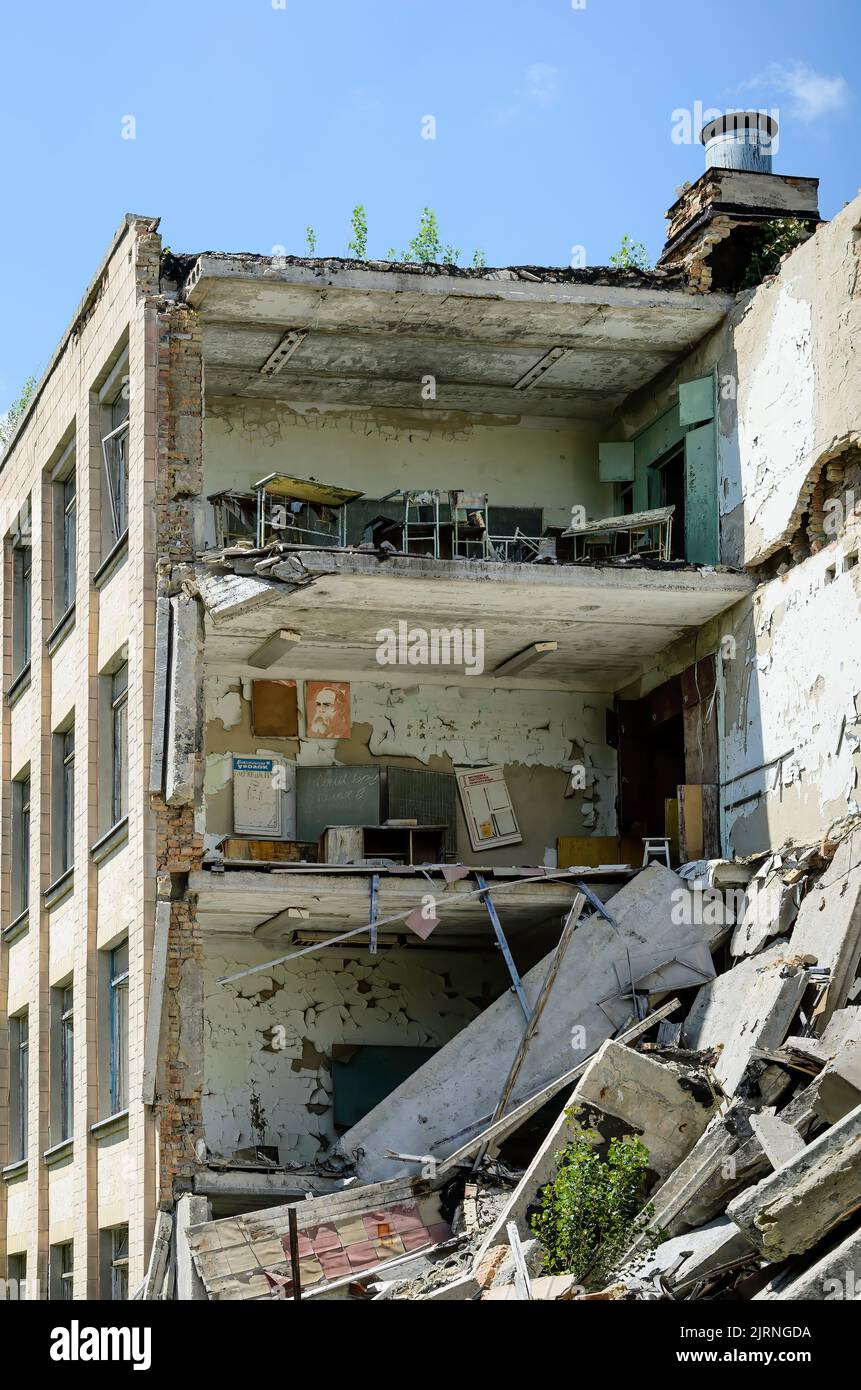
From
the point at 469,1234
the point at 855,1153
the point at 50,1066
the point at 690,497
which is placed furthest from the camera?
the point at 50,1066

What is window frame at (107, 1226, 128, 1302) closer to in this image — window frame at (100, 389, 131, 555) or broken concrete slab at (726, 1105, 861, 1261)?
window frame at (100, 389, 131, 555)

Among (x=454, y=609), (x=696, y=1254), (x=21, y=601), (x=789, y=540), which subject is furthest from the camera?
(x=21, y=601)

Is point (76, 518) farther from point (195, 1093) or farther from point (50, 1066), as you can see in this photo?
point (195, 1093)

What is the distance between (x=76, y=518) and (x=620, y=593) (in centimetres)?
797

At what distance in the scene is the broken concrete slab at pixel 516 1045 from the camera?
66.6ft

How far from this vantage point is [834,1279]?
12.7 metres

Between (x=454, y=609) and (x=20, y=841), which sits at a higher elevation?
(x=454, y=609)

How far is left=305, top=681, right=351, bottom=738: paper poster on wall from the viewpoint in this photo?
2498 cm

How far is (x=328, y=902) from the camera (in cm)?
2205

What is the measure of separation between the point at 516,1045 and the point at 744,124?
12024mm

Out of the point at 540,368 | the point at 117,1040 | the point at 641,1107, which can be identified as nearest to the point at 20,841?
the point at 117,1040

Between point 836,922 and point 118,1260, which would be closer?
point 836,922

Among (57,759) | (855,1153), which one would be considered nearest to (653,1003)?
(855,1153)

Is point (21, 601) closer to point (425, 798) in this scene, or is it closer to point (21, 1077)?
point (21, 1077)
